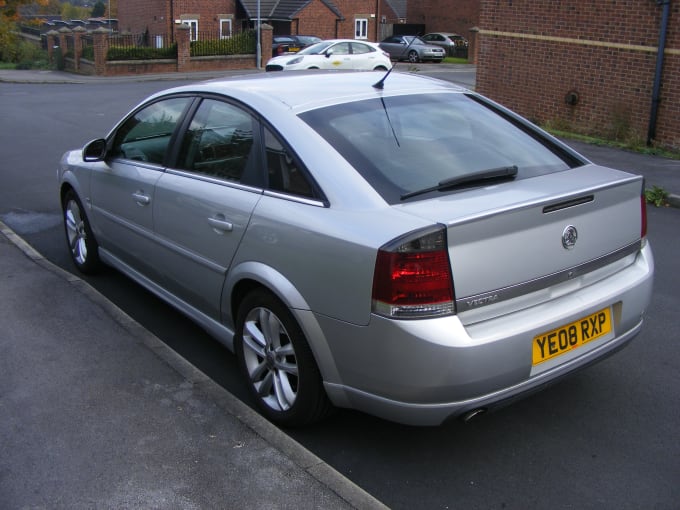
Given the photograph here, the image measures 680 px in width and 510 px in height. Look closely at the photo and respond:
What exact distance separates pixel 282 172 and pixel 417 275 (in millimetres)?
1072

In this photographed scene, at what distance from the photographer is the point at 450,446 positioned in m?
3.79

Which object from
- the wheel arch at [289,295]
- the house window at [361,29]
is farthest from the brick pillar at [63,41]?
the wheel arch at [289,295]

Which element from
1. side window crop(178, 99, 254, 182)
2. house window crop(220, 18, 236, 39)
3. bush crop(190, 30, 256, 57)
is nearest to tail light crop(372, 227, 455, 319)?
side window crop(178, 99, 254, 182)

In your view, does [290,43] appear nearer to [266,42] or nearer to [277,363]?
[266,42]

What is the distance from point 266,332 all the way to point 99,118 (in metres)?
15.8

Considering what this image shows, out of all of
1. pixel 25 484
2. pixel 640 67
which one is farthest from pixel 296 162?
pixel 640 67

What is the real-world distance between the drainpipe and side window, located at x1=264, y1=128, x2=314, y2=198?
37.9 feet

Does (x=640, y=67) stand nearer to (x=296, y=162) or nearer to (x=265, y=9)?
(x=296, y=162)

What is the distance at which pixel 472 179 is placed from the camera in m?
3.66

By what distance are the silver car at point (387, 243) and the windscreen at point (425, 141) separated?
12 mm

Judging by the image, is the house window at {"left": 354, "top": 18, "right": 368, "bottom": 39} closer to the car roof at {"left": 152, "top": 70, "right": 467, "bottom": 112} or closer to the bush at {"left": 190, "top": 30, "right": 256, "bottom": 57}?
the bush at {"left": 190, "top": 30, "right": 256, "bottom": 57}

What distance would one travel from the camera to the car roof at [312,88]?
413 cm

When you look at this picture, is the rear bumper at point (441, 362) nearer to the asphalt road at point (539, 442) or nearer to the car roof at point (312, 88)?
the asphalt road at point (539, 442)

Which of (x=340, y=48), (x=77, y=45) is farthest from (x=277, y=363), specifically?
(x=77, y=45)
